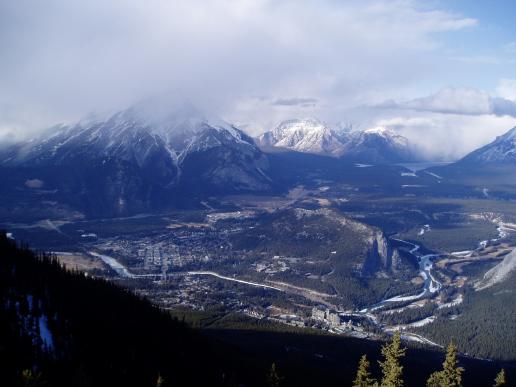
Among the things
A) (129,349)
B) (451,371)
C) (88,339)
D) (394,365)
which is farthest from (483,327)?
(394,365)

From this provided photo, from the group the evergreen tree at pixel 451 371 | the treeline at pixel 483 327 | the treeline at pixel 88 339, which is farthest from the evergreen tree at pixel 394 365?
the treeline at pixel 483 327

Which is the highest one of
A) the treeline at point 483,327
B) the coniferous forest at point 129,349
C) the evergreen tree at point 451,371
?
the evergreen tree at point 451,371

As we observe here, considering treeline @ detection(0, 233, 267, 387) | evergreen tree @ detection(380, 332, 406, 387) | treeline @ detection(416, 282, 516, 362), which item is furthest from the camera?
treeline @ detection(416, 282, 516, 362)

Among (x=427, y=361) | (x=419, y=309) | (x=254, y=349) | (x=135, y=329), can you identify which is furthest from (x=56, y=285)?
(x=419, y=309)

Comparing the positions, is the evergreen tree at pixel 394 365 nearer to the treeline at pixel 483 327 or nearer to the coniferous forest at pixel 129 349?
the coniferous forest at pixel 129 349

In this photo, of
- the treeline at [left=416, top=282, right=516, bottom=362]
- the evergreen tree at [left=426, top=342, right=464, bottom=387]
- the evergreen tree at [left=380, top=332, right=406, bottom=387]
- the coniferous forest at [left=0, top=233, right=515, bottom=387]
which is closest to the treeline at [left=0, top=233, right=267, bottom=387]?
the coniferous forest at [left=0, top=233, right=515, bottom=387]

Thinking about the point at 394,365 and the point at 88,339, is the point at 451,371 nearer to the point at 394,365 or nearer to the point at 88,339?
the point at 394,365

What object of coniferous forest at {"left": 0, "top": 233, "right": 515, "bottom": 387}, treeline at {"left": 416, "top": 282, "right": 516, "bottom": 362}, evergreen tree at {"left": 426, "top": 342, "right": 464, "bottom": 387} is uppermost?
evergreen tree at {"left": 426, "top": 342, "right": 464, "bottom": 387}

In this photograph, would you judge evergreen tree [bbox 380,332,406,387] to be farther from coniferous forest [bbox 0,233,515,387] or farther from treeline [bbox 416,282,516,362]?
treeline [bbox 416,282,516,362]

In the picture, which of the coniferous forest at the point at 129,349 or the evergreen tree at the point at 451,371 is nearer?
the evergreen tree at the point at 451,371

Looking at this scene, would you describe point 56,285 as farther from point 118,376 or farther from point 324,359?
point 324,359

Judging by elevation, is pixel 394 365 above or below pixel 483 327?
above
